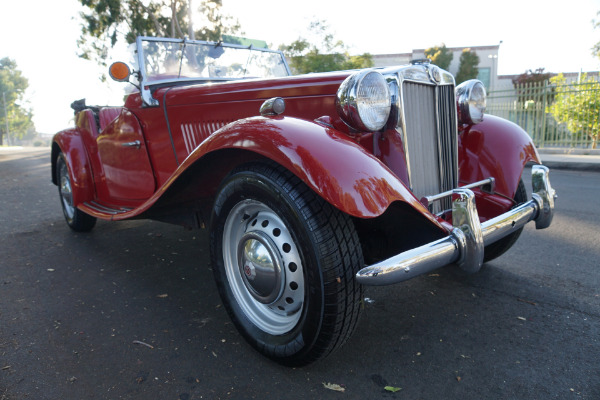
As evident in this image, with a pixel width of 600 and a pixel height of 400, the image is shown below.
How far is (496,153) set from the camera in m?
2.63

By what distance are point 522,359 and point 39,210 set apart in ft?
18.5

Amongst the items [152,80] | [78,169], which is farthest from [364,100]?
[78,169]

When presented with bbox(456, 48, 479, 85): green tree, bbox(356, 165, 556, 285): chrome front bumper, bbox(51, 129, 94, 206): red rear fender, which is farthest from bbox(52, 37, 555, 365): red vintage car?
bbox(456, 48, 479, 85): green tree

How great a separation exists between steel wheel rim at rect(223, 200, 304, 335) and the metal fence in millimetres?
11728

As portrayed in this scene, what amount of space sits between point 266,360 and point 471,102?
6.44 feet

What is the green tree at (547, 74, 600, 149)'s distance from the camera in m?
10.7

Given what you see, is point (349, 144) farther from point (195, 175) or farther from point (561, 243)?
point (561, 243)

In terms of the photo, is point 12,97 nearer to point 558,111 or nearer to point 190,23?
point 190,23

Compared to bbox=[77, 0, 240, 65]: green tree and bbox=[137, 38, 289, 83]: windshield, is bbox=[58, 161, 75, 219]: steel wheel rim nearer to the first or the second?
bbox=[137, 38, 289, 83]: windshield

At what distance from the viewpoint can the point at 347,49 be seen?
18.0 m

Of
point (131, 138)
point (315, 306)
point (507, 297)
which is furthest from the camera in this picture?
point (131, 138)

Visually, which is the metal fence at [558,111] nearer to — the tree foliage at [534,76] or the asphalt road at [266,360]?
the asphalt road at [266,360]

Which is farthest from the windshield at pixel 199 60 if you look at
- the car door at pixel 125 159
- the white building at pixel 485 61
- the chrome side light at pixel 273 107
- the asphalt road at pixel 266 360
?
the white building at pixel 485 61

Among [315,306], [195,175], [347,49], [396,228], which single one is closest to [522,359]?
[396,228]
